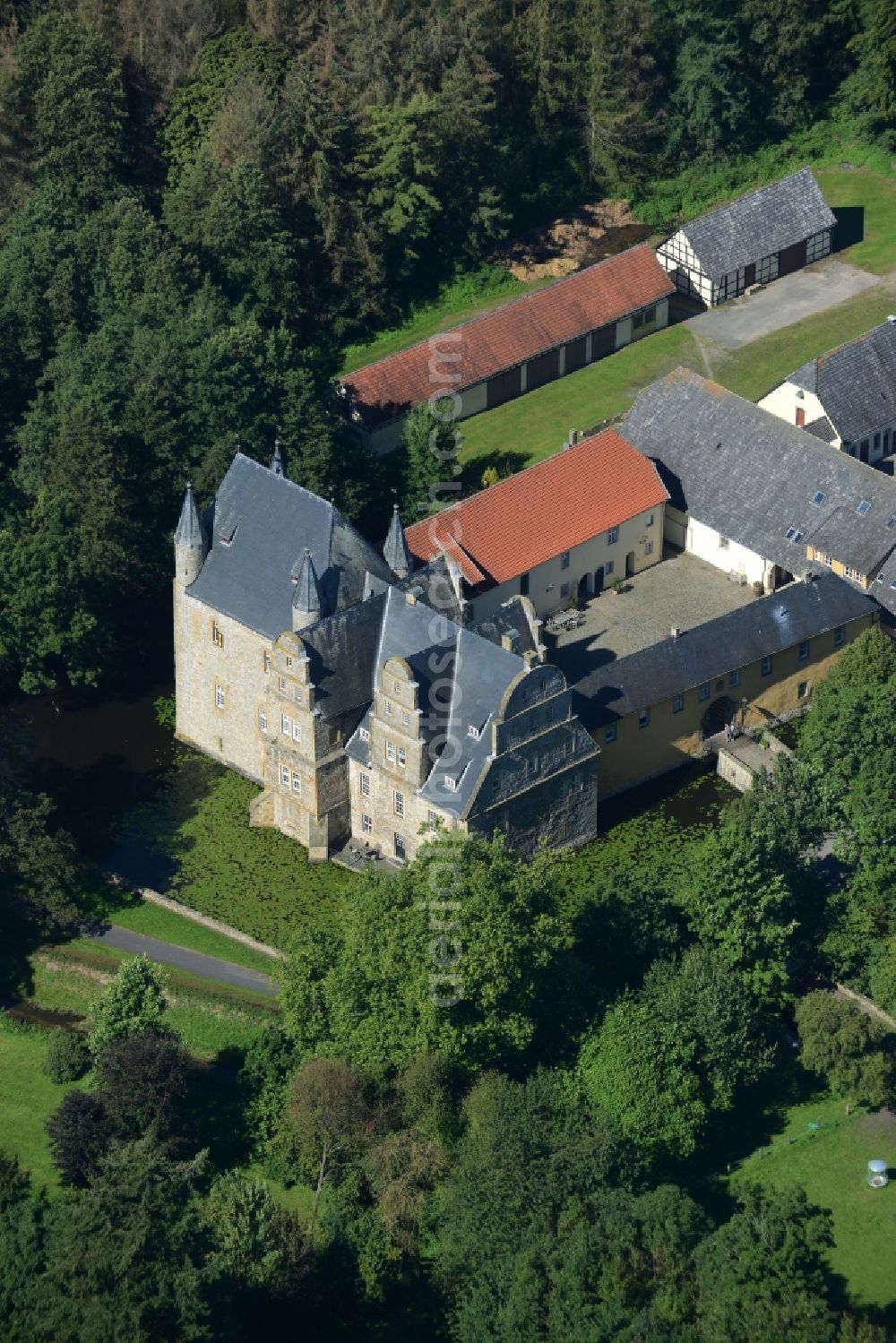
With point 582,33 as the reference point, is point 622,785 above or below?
below

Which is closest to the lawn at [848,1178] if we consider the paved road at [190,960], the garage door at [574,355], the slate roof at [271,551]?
the paved road at [190,960]

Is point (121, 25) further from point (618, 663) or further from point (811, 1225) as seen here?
point (811, 1225)

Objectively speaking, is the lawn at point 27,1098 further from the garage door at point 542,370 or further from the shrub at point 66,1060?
the garage door at point 542,370

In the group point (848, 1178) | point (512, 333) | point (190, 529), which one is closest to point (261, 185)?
point (512, 333)

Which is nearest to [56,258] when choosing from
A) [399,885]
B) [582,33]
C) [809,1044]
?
[582,33]

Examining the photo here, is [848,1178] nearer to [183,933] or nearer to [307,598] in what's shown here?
[183,933]

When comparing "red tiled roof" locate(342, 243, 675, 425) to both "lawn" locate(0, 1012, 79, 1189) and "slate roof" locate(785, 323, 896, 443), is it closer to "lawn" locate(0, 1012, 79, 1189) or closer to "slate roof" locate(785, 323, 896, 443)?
"slate roof" locate(785, 323, 896, 443)
